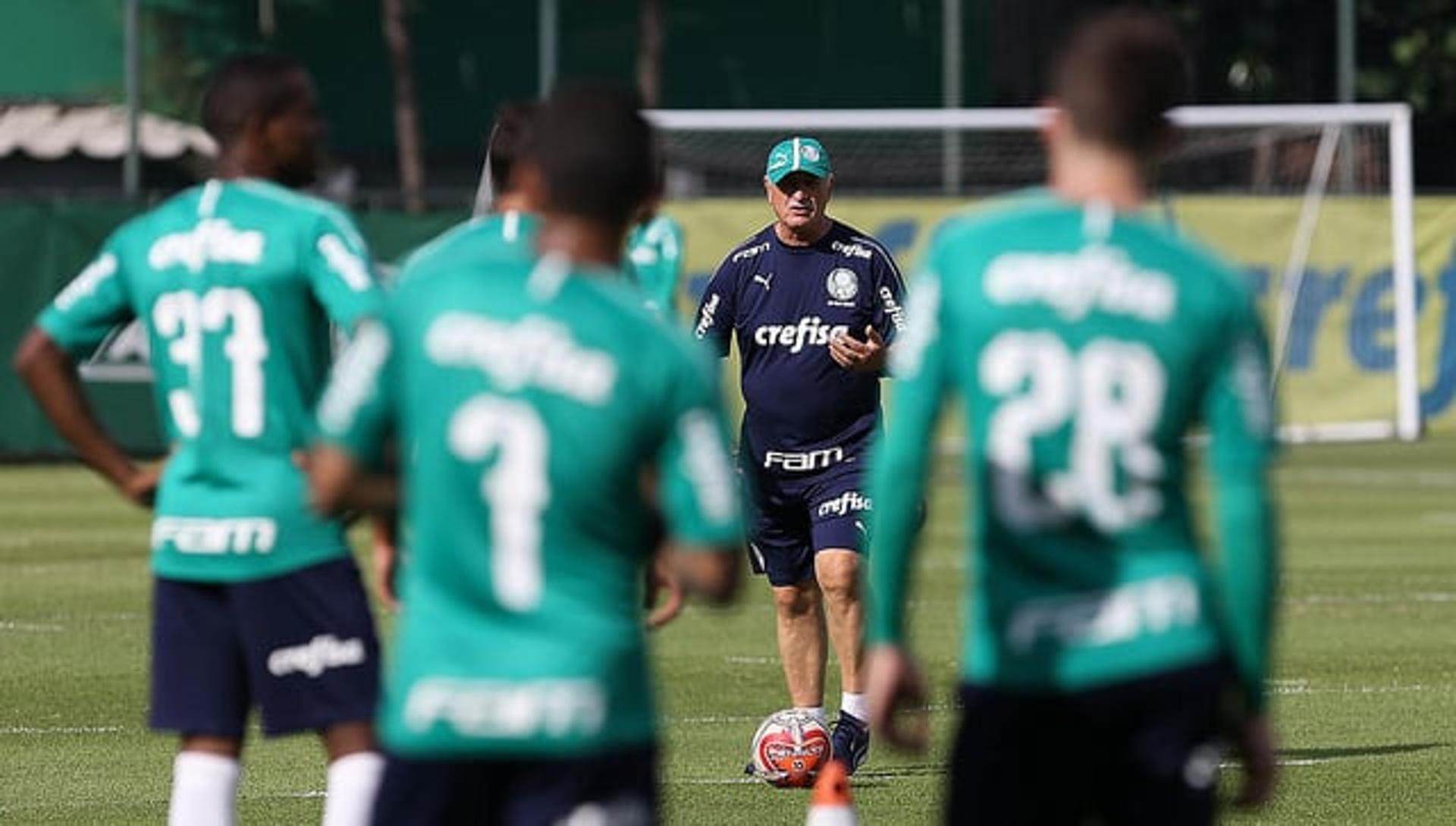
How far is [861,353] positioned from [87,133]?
3141 cm

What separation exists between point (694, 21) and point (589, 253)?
39.5 meters

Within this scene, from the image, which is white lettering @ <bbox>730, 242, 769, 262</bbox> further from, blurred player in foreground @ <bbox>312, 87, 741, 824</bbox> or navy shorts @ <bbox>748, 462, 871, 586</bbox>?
blurred player in foreground @ <bbox>312, 87, 741, 824</bbox>

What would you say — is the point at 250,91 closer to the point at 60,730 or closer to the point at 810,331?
the point at 810,331

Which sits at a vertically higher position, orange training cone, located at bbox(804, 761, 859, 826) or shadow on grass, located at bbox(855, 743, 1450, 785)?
orange training cone, located at bbox(804, 761, 859, 826)

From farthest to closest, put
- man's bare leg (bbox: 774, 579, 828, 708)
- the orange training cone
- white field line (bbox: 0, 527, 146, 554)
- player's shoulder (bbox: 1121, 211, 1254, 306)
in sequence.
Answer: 1. white field line (bbox: 0, 527, 146, 554)
2. man's bare leg (bbox: 774, 579, 828, 708)
3. the orange training cone
4. player's shoulder (bbox: 1121, 211, 1254, 306)

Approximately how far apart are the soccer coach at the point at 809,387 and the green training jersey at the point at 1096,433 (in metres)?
6.71

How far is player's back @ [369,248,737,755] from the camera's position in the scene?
18.5 feet

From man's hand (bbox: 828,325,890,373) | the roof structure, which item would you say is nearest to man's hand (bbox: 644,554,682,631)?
man's hand (bbox: 828,325,890,373)

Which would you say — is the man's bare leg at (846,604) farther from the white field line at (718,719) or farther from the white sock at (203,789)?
the white sock at (203,789)

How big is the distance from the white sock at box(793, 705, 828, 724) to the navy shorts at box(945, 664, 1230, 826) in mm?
6487

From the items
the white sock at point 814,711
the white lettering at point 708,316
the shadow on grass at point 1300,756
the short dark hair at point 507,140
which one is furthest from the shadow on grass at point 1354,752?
the short dark hair at point 507,140

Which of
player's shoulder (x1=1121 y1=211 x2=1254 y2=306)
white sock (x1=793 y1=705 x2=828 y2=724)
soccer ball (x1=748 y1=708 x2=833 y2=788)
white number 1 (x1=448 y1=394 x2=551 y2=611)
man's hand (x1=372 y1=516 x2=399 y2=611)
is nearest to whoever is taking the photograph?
white number 1 (x1=448 y1=394 x2=551 y2=611)

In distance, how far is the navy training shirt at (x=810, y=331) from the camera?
42.6 feet

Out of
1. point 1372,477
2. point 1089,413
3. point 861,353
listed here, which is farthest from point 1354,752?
point 1372,477
